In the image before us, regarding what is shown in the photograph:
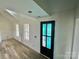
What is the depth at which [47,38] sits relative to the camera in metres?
4.31

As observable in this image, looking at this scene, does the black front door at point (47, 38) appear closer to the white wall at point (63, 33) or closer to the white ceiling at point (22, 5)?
the white wall at point (63, 33)

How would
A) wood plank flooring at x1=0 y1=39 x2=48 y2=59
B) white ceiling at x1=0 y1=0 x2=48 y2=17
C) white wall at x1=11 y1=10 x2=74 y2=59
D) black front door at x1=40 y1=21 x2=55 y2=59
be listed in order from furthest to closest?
wood plank flooring at x1=0 y1=39 x2=48 y2=59
black front door at x1=40 y1=21 x2=55 y2=59
white wall at x1=11 y1=10 x2=74 y2=59
white ceiling at x1=0 y1=0 x2=48 y2=17

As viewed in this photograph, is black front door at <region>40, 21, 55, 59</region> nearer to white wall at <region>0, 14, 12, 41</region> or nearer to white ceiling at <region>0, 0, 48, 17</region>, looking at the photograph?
white ceiling at <region>0, 0, 48, 17</region>

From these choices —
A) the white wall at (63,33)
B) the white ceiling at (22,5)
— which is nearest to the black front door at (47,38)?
the white wall at (63,33)

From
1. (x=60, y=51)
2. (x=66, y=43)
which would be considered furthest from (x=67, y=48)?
(x=60, y=51)

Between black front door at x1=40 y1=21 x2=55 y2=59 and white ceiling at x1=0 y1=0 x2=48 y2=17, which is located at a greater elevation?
white ceiling at x1=0 y1=0 x2=48 y2=17

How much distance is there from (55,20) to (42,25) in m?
1.12

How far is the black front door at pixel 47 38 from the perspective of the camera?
398 cm

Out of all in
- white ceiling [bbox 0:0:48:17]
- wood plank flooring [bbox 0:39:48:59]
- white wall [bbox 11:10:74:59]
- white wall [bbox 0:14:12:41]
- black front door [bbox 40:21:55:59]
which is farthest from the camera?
white wall [bbox 0:14:12:41]

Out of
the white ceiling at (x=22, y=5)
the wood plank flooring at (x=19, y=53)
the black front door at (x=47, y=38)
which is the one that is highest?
the white ceiling at (x=22, y=5)

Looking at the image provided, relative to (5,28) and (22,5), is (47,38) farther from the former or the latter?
(5,28)

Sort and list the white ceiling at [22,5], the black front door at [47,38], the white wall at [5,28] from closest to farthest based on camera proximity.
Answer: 1. the white ceiling at [22,5]
2. the black front door at [47,38]
3. the white wall at [5,28]

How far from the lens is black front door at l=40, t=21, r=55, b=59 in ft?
13.1

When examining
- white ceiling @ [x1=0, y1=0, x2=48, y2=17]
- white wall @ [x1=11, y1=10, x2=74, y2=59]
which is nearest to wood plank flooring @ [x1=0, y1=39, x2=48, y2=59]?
white wall @ [x1=11, y1=10, x2=74, y2=59]
